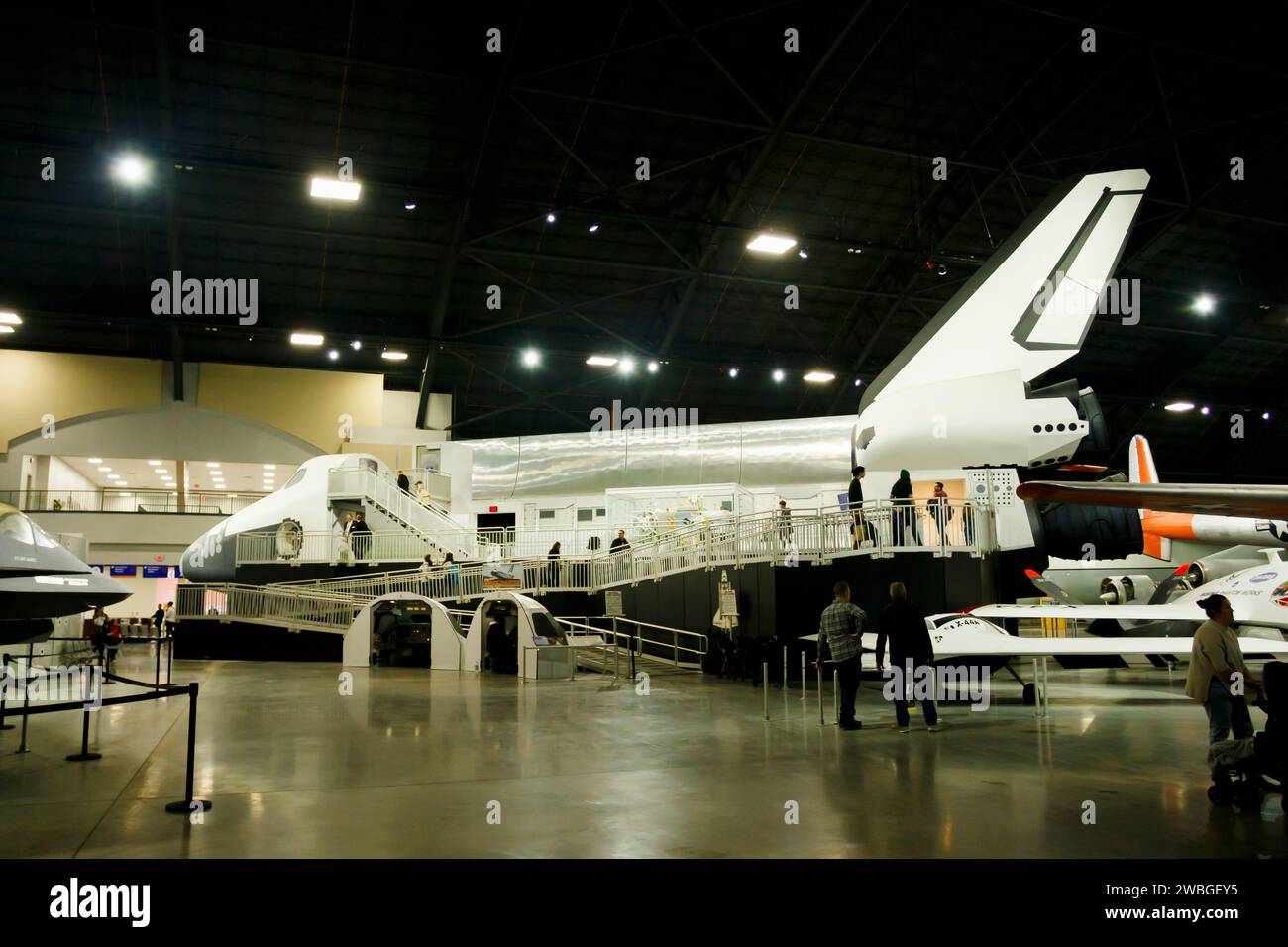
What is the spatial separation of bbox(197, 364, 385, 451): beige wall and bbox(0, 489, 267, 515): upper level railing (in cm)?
351

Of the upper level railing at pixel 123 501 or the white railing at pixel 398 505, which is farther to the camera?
the upper level railing at pixel 123 501

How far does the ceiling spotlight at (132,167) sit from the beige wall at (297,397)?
11648 millimetres

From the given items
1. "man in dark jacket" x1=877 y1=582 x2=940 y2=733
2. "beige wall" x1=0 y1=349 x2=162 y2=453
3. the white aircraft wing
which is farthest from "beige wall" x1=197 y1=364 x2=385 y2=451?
"man in dark jacket" x1=877 y1=582 x2=940 y2=733

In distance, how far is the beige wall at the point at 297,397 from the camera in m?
34.3

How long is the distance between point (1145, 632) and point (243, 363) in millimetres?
32670

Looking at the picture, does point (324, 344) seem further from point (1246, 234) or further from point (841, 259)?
point (1246, 234)

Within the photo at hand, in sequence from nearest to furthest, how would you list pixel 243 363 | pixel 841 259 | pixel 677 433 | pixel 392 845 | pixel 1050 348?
1. pixel 392 845
2. pixel 1050 348
3. pixel 677 433
4. pixel 841 259
5. pixel 243 363

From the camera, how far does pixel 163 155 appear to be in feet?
77.0

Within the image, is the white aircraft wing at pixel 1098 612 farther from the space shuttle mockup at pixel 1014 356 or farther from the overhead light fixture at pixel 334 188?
the overhead light fixture at pixel 334 188

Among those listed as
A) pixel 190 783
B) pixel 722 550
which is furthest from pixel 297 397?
pixel 190 783

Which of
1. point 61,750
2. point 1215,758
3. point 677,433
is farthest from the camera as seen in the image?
point 677,433

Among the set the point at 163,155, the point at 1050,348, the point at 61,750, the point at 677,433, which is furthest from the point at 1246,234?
the point at 61,750

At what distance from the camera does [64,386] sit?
107 feet

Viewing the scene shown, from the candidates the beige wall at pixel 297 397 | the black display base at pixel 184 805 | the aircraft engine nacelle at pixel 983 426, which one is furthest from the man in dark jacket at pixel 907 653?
the beige wall at pixel 297 397
